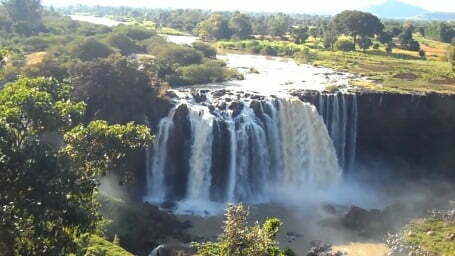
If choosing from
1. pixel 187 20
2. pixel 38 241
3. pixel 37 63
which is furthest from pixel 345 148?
pixel 187 20

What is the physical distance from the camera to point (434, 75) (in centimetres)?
5397

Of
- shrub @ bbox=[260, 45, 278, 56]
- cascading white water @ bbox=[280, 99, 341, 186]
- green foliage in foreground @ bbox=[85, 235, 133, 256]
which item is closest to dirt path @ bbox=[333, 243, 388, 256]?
cascading white water @ bbox=[280, 99, 341, 186]

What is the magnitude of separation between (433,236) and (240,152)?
1274 centimetres

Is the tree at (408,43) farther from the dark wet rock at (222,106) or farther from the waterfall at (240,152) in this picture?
the dark wet rock at (222,106)

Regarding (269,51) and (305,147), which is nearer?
(305,147)

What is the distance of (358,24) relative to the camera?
7950cm

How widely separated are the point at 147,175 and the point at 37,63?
44.4ft

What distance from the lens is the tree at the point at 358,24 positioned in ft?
261

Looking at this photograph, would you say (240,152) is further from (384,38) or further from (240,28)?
(240,28)

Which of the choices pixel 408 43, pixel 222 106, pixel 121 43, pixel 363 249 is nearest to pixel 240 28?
pixel 408 43

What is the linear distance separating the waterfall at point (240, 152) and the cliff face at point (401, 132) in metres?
3.43

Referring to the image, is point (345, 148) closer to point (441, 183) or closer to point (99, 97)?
point (441, 183)

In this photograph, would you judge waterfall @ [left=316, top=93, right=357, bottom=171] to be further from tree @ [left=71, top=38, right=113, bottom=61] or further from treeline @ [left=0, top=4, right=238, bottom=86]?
tree @ [left=71, top=38, right=113, bottom=61]

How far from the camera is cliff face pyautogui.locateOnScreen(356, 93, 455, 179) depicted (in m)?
41.7
